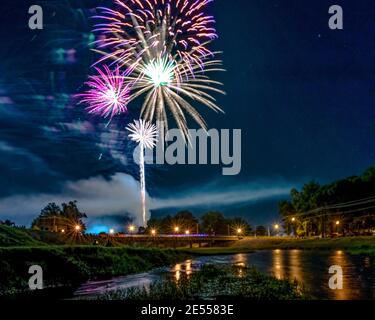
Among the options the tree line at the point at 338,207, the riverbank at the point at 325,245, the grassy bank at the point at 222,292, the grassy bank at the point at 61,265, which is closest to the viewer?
the grassy bank at the point at 222,292

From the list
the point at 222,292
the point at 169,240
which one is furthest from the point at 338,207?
the point at 222,292

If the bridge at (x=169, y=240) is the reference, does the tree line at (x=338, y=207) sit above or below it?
above

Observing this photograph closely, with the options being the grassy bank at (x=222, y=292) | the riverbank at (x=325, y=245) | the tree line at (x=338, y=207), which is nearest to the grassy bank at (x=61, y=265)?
the grassy bank at (x=222, y=292)

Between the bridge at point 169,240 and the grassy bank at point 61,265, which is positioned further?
the bridge at point 169,240

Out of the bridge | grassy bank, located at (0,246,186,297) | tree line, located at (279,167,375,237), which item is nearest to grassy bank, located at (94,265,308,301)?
grassy bank, located at (0,246,186,297)

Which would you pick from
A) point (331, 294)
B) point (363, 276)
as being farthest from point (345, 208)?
point (331, 294)

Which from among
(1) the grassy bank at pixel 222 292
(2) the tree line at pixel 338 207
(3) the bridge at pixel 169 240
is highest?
(2) the tree line at pixel 338 207

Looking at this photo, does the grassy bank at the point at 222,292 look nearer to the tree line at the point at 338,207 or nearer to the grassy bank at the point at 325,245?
the grassy bank at the point at 325,245

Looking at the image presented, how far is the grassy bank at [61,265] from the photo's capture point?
95.6 ft

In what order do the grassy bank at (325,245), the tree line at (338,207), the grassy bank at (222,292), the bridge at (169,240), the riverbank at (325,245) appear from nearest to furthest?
the grassy bank at (222,292) < the riverbank at (325,245) < the grassy bank at (325,245) < the bridge at (169,240) < the tree line at (338,207)

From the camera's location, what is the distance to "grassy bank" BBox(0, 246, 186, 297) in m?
29.1

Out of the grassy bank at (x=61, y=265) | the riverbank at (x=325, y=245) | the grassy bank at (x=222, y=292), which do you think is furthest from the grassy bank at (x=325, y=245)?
the grassy bank at (x=222, y=292)

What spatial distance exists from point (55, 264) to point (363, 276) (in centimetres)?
2547
